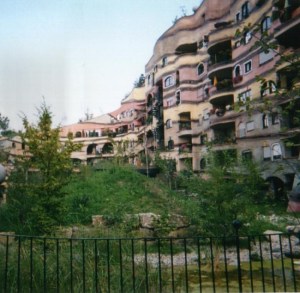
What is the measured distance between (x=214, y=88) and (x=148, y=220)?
60.0ft

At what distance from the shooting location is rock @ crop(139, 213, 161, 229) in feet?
38.8

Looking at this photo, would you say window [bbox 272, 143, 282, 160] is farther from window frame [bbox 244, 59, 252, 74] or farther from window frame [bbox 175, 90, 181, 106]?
window frame [bbox 175, 90, 181, 106]

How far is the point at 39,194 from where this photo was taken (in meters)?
9.64

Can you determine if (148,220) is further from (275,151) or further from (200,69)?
(200,69)

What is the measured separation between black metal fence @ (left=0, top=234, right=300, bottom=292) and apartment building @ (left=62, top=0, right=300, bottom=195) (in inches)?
442

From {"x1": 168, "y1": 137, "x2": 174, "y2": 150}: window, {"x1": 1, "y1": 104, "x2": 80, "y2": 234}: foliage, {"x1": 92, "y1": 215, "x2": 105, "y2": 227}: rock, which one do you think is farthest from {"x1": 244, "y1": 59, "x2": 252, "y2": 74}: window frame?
{"x1": 1, "y1": 104, "x2": 80, "y2": 234}: foliage

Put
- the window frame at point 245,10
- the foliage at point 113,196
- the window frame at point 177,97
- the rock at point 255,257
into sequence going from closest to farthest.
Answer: the rock at point 255,257, the foliage at point 113,196, the window frame at point 245,10, the window frame at point 177,97

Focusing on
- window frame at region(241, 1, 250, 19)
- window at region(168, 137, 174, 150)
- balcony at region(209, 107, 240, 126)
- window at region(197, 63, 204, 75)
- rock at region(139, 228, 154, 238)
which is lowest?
rock at region(139, 228, 154, 238)

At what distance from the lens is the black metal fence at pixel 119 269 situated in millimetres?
4348

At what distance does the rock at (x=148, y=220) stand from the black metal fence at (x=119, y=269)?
1.58 meters

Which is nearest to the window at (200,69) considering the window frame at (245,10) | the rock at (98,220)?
the window frame at (245,10)

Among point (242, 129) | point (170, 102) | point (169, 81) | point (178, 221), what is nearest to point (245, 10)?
point (242, 129)

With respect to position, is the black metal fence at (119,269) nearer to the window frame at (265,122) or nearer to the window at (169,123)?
the window frame at (265,122)

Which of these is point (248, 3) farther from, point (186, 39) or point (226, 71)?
point (186, 39)
